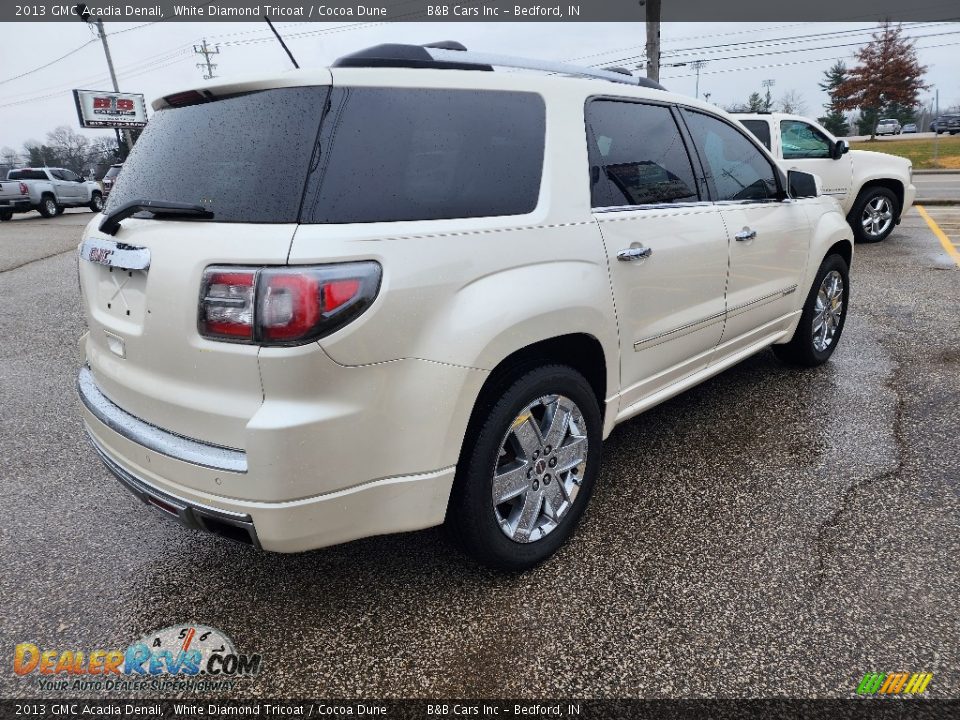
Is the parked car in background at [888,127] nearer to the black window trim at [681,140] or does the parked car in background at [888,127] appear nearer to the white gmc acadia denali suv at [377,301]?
the black window trim at [681,140]

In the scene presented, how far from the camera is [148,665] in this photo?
7.06 ft

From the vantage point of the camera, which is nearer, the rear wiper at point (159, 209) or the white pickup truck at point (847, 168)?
the rear wiper at point (159, 209)

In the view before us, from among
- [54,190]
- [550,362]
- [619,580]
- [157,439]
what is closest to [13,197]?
[54,190]

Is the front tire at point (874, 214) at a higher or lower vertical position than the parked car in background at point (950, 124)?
higher

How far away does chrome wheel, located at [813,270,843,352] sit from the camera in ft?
14.9

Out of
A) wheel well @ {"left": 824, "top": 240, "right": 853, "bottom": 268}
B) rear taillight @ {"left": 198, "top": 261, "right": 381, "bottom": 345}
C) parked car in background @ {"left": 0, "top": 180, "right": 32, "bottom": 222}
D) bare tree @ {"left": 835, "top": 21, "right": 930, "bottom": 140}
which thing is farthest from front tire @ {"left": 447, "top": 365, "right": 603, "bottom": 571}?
bare tree @ {"left": 835, "top": 21, "right": 930, "bottom": 140}

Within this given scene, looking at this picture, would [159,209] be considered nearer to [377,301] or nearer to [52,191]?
[377,301]

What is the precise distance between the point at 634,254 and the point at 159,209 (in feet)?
5.79

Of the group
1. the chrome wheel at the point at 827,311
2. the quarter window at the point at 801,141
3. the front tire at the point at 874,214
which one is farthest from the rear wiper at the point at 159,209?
the front tire at the point at 874,214

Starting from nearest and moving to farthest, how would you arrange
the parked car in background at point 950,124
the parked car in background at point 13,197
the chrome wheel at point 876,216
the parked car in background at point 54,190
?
the chrome wheel at point 876,216, the parked car in background at point 13,197, the parked car in background at point 54,190, the parked car in background at point 950,124

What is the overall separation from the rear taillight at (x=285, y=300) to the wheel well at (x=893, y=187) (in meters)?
10.5

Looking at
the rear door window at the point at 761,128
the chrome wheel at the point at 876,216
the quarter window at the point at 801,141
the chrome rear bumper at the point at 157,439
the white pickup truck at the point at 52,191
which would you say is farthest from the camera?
the white pickup truck at the point at 52,191

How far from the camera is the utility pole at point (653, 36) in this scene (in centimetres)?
1845

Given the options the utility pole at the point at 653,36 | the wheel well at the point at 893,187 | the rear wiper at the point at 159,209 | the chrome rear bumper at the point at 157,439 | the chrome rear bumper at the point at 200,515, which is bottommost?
the wheel well at the point at 893,187
